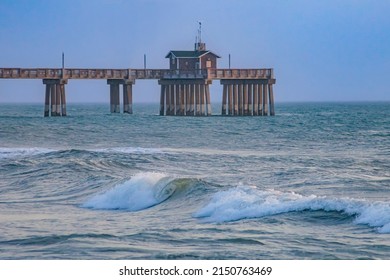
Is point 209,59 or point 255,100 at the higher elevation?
point 209,59

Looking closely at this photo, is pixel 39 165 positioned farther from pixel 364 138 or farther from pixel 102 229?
pixel 364 138

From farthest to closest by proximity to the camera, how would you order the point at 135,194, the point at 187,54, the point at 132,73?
the point at 187,54 < the point at 132,73 < the point at 135,194

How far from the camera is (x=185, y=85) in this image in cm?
5559

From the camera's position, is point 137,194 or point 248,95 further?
point 248,95

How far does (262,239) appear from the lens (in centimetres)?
1261

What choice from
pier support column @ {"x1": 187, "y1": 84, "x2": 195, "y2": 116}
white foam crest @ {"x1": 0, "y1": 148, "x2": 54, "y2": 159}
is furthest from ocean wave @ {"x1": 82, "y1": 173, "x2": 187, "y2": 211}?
pier support column @ {"x1": 187, "y1": 84, "x2": 195, "y2": 116}

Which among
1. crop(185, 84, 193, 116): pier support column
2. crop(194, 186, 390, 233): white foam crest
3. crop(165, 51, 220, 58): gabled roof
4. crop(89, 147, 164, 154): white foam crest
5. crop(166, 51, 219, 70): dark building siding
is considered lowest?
crop(89, 147, 164, 154): white foam crest

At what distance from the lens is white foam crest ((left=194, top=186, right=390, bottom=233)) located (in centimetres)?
1386

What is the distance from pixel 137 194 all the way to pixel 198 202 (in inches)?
56.6

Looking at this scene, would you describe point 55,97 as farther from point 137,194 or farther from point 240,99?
point 137,194

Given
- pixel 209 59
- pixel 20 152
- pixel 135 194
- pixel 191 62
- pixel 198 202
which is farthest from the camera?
pixel 209 59

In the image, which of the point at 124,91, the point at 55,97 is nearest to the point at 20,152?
the point at 55,97

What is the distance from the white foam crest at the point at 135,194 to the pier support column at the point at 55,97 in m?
35.0

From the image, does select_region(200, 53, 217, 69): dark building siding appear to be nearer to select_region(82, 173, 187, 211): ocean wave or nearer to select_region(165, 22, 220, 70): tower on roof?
select_region(165, 22, 220, 70): tower on roof
